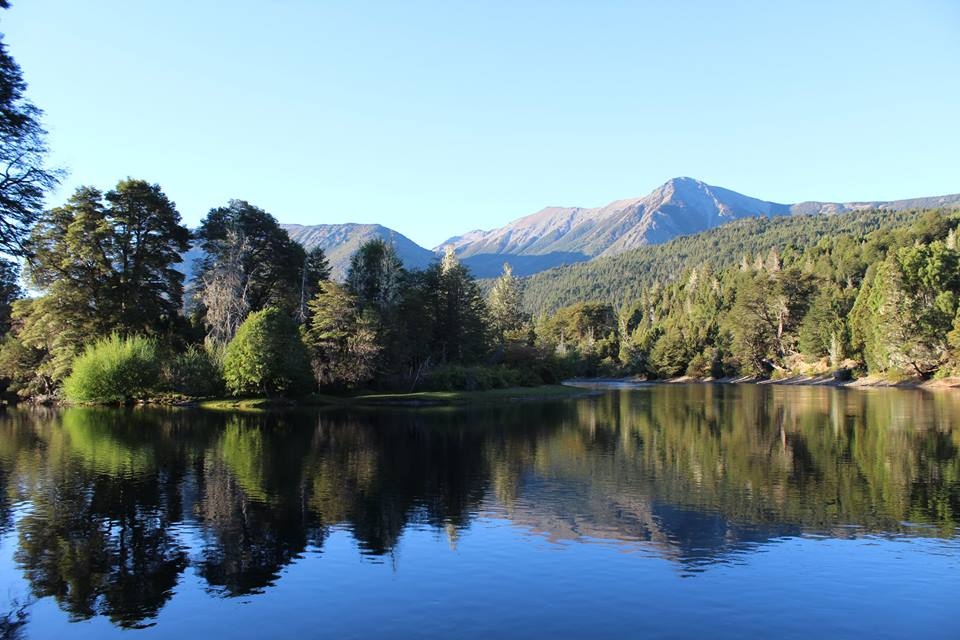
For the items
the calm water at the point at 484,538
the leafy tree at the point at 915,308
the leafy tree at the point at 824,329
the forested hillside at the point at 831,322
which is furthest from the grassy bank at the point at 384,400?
the leafy tree at the point at 824,329

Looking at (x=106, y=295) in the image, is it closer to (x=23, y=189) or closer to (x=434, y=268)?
(x=434, y=268)

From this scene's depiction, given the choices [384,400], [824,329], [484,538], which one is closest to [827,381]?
[824,329]

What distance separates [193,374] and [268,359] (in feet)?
36.0

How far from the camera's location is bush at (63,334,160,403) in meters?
72.7

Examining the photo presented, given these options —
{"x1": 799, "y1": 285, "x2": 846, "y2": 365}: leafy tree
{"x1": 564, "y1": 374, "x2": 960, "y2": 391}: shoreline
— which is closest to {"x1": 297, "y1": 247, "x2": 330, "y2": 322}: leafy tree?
{"x1": 564, "y1": 374, "x2": 960, "y2": 391}: shoreline

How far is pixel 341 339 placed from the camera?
268 ft

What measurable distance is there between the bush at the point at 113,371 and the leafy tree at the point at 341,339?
17.6m

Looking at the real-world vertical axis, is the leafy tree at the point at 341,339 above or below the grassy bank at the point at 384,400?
above

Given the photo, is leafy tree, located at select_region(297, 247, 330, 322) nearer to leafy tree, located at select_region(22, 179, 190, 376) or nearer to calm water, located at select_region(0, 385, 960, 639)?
leafy tree, located at select_region(22, 179, 190, 376)

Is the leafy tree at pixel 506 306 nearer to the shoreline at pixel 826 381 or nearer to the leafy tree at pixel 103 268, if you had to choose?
the shoreline at pixel 826 381

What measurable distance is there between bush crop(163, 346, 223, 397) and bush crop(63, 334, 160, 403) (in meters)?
1.68

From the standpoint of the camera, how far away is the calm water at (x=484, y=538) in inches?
637

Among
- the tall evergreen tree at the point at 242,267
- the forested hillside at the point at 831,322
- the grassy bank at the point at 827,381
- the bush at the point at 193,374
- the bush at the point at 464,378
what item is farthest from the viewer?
the forested hillside at the point at 831,322

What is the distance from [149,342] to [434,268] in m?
41.4
